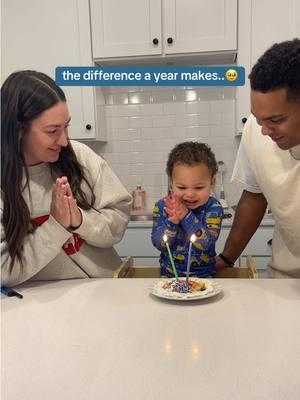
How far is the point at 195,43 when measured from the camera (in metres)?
2.64

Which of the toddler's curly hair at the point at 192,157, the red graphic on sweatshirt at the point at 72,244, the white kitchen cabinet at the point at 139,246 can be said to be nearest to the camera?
the red graphic on sweatshirt at the point at 72,244

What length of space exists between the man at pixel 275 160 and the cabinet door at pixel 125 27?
154 cm

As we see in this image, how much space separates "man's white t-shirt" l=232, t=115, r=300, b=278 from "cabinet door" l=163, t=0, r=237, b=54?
146cm

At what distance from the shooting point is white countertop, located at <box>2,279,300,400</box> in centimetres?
65

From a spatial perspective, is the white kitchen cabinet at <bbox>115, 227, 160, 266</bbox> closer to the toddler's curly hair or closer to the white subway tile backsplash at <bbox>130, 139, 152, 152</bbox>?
the white subway tile backsplash at <bbox>130, 139, 152, 152</bbox>

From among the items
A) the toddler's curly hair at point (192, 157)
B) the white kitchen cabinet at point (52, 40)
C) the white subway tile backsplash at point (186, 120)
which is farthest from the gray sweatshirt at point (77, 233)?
the white subway tile backsplash at point (186, 120)

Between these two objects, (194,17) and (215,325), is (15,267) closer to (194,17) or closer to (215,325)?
(215,325)

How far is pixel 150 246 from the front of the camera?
2660mm

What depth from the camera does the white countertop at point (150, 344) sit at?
0.65 meters

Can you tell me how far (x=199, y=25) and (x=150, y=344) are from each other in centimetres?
238

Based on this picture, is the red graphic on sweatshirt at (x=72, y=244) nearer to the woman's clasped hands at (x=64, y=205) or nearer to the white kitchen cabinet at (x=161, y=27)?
the woman's clasped hands at (x=64, y=205)

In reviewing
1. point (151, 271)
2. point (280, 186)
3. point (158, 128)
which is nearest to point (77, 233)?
point (151, 271)

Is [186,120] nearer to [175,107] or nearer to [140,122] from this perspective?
[175,107]

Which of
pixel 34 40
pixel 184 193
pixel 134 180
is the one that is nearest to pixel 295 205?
pixel 184 193
